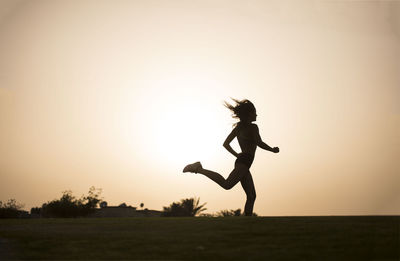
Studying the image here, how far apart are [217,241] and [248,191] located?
19.4 feet

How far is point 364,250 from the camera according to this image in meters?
7.39

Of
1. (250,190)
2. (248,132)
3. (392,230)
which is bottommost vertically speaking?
(392,230)

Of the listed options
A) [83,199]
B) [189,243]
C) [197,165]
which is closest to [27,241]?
[189,243]

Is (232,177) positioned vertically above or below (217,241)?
above

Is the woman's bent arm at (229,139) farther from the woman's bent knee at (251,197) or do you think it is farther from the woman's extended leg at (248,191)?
the woman's bent knee at (251,197)

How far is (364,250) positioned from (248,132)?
739 cm

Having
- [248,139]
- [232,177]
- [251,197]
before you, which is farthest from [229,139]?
[251,197]

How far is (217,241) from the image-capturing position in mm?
8539

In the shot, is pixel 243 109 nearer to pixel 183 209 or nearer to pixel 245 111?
pixel 245 111

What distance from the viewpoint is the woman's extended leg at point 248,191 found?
1433 centimetres

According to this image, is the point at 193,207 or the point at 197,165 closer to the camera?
the point at 197,165

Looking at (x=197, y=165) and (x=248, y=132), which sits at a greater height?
(x=248, y=132)

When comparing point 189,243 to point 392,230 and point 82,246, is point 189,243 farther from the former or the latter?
point 392,230

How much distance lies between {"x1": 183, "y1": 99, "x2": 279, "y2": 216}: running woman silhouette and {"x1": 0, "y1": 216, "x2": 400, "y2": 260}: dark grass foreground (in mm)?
3038
